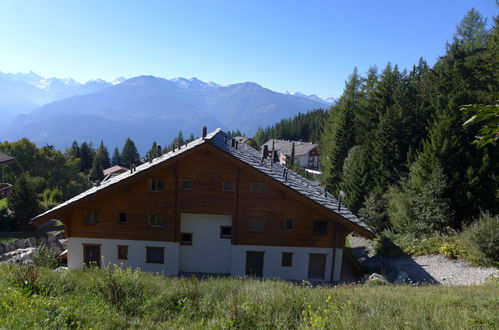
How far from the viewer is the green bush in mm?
17391

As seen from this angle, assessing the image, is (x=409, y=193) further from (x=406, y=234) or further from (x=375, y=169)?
(x=375, y=169)

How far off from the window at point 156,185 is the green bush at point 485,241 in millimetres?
17751

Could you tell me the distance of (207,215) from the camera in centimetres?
1984

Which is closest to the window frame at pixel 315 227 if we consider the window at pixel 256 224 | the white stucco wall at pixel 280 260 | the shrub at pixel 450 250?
the white stucco wall at pixel 280 260

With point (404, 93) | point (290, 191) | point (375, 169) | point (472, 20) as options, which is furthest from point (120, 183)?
point (472, 20)

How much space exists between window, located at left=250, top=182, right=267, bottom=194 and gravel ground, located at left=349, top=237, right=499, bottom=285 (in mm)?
8655

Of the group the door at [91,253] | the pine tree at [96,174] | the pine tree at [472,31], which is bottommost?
the pine tree at [96,174]

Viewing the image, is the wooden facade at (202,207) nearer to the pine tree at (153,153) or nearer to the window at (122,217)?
the window at (122,217)

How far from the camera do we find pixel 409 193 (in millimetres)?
25984

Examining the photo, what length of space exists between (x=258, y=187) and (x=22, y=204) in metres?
29.6

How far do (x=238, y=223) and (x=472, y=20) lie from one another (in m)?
44.4

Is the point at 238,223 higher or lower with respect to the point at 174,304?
lower

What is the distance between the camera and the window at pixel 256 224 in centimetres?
1952

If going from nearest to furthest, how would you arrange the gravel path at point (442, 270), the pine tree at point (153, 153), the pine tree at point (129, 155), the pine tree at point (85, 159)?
the gravel path at point (442, 270) → the pine tree at point (153, 153) → the pine tree at point (85, 159) → the pine tree at point (129, 155)
